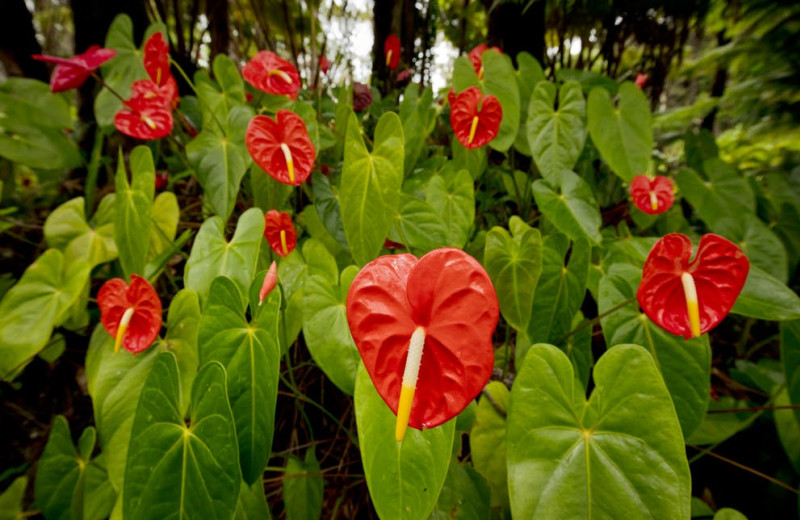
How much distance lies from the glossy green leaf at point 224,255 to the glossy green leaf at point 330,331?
138 mm

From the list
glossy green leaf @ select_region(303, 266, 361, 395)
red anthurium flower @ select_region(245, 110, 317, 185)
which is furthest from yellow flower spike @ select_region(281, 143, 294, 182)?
glossy green leaf @ select_region(303, 266, 361, 395)

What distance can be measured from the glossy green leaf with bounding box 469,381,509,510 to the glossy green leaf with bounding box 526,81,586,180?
1.93ft

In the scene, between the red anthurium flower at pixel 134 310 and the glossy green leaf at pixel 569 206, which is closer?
the red anthurium flower at pixel 134 310

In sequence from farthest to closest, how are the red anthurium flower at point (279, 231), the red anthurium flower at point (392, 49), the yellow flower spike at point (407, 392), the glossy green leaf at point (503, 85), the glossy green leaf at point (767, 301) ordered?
the red anthurium flower at point (392, 49) → the glossy green leaf at point (503, 85) → the red anthurium flower at point (279, 231) → the glossy green leaf at point (767, 301) → the yellow flower spike at point (407, 392)

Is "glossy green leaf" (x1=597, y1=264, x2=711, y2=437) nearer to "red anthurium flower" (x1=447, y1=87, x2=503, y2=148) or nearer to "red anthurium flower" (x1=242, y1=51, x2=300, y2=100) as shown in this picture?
"red anthurium flower" (x1=447, y1=87, x2=503, y2=148)

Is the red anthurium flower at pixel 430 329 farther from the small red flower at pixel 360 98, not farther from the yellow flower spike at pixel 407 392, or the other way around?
the small red flower at pixel 360 98

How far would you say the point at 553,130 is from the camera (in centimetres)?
96

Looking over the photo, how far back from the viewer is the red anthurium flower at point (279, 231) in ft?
2.42

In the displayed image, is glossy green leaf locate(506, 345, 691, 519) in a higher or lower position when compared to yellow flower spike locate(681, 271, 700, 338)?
lower

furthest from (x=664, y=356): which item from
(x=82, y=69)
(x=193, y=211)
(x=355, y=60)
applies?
(x=355, y=60)

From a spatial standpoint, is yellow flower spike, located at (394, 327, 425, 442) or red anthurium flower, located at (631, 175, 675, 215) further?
red anthurium flower, located at (631, 175, 675, 215)

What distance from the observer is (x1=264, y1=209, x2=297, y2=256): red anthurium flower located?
737 mm

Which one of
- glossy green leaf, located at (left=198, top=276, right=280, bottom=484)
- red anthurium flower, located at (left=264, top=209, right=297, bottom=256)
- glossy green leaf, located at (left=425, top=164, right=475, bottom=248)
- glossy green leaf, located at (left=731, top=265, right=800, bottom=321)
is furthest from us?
glossy green leaf, located at (left=425, top=164, right=475, bottom=248)

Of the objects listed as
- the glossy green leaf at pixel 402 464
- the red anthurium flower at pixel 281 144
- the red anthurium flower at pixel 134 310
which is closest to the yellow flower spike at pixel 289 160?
the red anthurium flower at pixel 281 144
